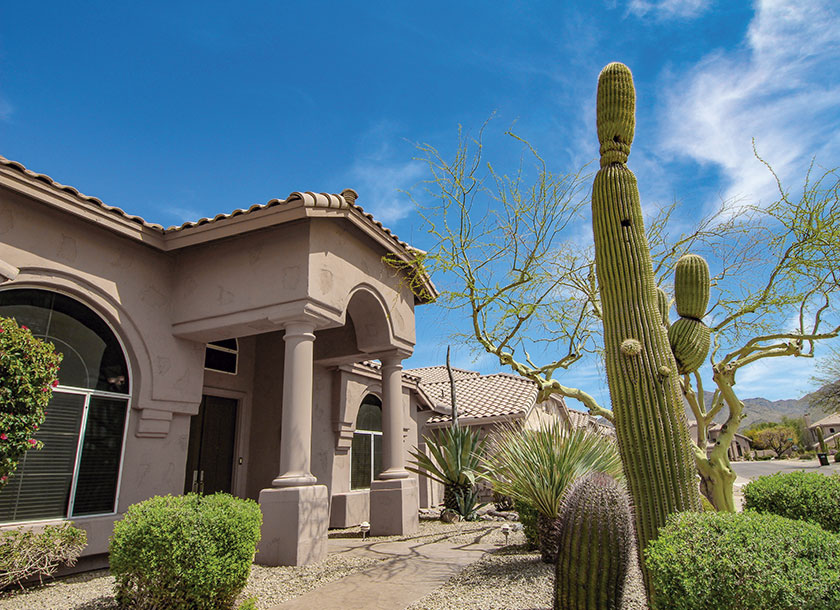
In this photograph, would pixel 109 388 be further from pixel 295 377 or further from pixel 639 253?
pixel 639 253

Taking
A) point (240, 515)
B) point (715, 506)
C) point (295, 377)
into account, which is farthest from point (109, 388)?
point (715, 506)

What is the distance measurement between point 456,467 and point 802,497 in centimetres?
673

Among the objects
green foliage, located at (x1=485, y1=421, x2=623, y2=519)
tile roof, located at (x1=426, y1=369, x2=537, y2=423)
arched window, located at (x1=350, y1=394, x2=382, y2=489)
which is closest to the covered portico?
arched window, located at (x1=350, y1=394, x2=382, y2=489)

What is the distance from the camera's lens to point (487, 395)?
22.5 m

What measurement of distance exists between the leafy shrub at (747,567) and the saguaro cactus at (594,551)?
786 millimetres

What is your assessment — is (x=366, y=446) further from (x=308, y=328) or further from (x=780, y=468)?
(x=780, y=468)

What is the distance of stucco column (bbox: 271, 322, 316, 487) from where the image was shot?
24.4ft

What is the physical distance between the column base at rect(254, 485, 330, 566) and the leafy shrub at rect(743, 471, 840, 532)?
610cm

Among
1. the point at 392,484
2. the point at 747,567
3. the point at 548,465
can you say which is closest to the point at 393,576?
the point at 548,465

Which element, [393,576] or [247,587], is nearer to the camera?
[247,587]

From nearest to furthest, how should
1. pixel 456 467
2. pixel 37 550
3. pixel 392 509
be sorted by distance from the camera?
pixel 37 550, pixel 392 509, pixel 456 467

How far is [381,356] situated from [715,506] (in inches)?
286

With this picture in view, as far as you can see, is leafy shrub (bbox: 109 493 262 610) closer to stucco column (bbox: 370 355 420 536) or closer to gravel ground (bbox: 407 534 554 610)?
gravel ground (bbox: 407 534 554 610)

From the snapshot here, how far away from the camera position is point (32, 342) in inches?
225
